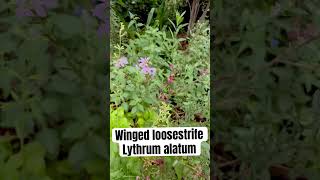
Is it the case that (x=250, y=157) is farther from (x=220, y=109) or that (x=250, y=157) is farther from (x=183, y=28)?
(x=183, y=28)

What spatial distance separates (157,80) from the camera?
1.43 metres

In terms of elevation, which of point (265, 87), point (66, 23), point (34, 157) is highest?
point (66, 23)

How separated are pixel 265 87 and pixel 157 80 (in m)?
0.29

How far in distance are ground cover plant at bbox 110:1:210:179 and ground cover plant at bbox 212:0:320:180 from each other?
107mm

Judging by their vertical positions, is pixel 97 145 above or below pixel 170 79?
below

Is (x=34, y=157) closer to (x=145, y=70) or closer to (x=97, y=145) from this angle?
(x=97, y=145)

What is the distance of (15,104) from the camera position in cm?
146

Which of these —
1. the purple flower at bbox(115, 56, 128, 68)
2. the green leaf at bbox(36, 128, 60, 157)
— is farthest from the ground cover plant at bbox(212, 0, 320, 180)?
the green leaf at bbox(36, 128, 60, 157)

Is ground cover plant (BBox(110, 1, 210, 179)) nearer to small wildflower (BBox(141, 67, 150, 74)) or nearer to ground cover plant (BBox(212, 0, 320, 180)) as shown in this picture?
small wildflower (BBox(141, 67, 150, 74))

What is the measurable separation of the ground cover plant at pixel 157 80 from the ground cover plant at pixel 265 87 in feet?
0.35

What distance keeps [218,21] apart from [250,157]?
351 millimetres

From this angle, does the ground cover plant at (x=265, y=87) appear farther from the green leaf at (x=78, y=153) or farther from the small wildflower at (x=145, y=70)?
the green leaf at (x=78, y=153)

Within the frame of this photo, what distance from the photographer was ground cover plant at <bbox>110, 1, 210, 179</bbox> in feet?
4.66

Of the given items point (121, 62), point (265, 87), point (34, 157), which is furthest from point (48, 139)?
point (265, 87)
